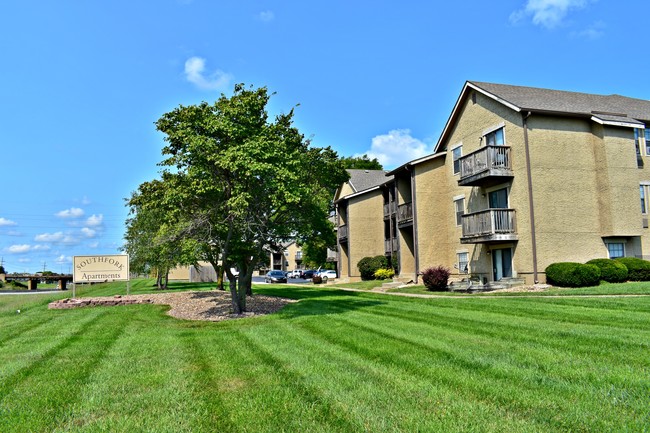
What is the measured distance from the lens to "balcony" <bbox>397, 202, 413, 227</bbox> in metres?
29.8

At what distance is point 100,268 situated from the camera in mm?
21812

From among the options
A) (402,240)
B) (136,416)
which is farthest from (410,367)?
(402,240)

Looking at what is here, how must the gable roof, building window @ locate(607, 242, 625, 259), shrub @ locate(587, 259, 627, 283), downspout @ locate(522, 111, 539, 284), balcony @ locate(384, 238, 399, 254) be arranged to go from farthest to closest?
balcony @ locate(384, 238, 399, 254) → building window @ locate(607, 242, 625, 259) → the gable roof → downspout @ locate(522, 111, 539, 284) → shrub @ locate(587, 259, 627, 283)

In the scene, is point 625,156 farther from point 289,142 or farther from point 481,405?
point 481,405

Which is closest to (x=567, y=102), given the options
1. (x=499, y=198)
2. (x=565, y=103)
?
(x=565, y=103)

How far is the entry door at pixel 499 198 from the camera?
886 inches

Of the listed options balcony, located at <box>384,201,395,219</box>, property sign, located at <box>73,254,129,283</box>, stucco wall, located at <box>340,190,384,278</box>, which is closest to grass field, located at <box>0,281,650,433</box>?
property sign, located at <box>73,254,129,283</box>

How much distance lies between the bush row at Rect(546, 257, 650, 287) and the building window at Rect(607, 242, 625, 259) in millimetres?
1228

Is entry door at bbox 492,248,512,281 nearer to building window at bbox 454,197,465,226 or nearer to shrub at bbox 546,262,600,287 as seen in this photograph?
shrub at bbox 546,262,600,287

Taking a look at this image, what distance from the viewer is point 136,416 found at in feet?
15.8

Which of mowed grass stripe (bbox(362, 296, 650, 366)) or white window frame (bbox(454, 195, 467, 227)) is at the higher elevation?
white window frame (bbox(454, 195, 467, 227))

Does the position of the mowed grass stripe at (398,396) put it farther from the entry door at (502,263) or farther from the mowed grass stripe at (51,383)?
the entry door at (502,263)

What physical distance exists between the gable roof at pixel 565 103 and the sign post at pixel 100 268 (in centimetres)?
1889

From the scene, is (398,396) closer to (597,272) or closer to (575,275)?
(575,275)
